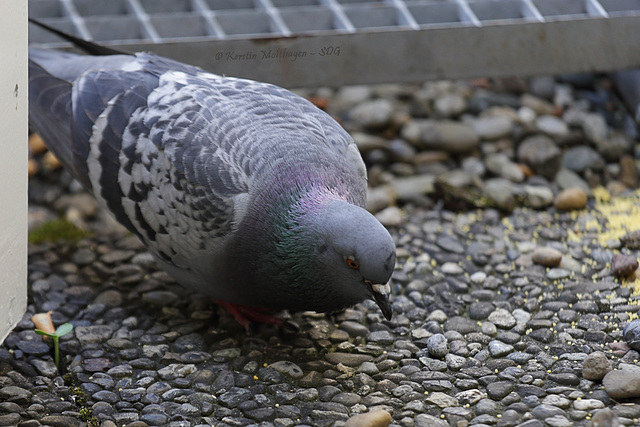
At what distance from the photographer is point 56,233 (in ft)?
20.1

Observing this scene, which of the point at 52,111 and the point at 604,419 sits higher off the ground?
the point at 52,111

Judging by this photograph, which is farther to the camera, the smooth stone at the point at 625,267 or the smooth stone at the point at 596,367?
the smooth stone at the point at 625,267

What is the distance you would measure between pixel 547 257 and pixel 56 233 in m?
3.74

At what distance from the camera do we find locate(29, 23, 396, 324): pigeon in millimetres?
4246

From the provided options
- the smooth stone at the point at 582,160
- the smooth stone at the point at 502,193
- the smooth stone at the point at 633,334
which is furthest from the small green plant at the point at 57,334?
the smooth stone at the point at 582,160

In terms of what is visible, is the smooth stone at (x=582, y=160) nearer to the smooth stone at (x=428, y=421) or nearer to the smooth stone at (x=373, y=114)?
the smooth stone at (x=373, y=114)

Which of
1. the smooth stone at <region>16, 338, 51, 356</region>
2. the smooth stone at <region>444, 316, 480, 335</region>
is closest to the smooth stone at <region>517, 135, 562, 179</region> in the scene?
the smooth stone at <region>444, 316, 480, 335</region>

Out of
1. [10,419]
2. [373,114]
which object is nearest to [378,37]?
[373,114]

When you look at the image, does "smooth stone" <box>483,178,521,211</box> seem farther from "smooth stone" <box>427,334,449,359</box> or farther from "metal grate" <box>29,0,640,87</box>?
"smooth stone" <box>427,334,449,359</box>

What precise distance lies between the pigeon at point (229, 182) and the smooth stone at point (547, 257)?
1.54 meters

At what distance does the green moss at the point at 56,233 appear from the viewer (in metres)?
6.05

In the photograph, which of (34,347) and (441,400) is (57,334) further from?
(441,400)

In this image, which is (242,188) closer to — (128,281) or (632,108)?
(128,281)

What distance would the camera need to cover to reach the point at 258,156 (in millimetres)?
4547
